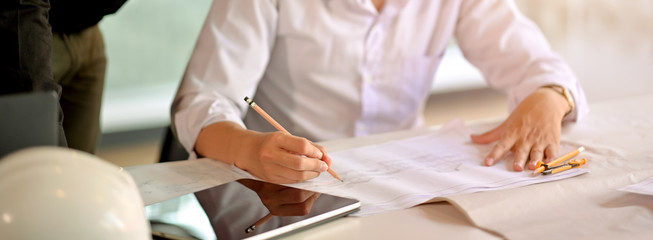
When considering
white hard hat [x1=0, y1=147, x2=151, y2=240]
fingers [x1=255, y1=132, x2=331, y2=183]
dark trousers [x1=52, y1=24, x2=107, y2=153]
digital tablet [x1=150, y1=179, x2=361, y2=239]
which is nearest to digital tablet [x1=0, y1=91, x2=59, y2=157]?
white hard hat [x1=0, y1=147, x2=151, y2=240]

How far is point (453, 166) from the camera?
0.98 m

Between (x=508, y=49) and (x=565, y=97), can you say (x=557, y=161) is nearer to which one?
(x=565, y=97)

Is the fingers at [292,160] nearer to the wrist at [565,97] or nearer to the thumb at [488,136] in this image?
the thumb at [488,136]

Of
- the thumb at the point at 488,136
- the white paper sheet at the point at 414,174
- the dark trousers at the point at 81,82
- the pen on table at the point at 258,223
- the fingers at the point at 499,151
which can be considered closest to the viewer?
the pen on table at the point at 258,223

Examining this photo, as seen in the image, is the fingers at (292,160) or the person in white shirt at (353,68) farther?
the person in white shirt at (353,68)

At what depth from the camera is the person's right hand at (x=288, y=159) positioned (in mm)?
898

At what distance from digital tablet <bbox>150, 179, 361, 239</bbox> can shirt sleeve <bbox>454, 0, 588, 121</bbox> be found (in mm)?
591

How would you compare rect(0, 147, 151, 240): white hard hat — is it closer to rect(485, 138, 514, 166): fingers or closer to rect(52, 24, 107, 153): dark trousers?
rect(485, 138, 514, 166): fingers

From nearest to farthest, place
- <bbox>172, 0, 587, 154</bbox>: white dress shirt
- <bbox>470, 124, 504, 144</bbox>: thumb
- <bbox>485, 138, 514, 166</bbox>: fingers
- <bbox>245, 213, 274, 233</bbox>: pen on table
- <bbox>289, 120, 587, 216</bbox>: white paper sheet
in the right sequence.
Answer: <bbox>245, 213, 274, 233</bbox>: pen on table < <bbox>289, 120, 587, 216</bbox>: white paper sheet < <bbox>485, 138, 514, 166</bbox>: fingers < <bbox>470, 124, 504, 144</bbox>: thumb < <bbox>172, 0, 587, 154</bbox>: white dress shirt

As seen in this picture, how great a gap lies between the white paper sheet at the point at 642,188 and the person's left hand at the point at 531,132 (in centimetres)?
14

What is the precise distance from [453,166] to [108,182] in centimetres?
60

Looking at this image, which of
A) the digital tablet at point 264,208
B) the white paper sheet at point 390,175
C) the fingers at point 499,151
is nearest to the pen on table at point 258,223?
the digital tablet at point 264,208

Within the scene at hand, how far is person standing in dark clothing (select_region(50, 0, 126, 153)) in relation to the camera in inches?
51.7

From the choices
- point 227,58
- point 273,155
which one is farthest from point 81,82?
point 273,155
